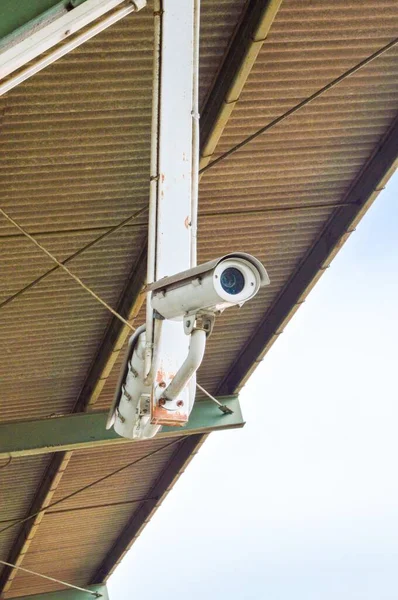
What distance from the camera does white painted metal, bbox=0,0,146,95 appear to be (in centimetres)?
775

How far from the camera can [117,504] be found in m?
26.5

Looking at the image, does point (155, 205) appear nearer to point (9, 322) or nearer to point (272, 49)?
point (272, 49)

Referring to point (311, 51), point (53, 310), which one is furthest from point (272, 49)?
point (53, 310)

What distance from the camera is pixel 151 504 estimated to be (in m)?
26.8

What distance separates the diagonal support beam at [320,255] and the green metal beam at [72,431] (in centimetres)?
122

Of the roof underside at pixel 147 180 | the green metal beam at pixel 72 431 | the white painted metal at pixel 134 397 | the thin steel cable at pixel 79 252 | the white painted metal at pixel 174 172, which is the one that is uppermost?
the roof underside at pixel 147 180

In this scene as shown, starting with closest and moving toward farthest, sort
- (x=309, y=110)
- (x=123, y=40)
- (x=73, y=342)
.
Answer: (x=123, y=40) → (x=309, y=110) → (x=73, y=342)

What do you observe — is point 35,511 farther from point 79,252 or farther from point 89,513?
point 79,252

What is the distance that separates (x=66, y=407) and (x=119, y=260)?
5490 millimetres

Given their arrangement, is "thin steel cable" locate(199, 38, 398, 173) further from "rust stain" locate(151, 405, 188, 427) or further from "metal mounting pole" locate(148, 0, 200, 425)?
"rust stain" locate(151, 405, 188, 427)

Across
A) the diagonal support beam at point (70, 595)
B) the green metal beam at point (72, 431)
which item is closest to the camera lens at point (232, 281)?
the green metal beam at point (72, 431)

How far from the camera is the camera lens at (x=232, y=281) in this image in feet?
25.8

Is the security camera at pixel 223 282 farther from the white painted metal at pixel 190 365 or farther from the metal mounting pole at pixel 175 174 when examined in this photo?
the metal mounting pole at pixel 175 174

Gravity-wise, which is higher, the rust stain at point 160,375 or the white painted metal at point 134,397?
the white painted metal at point 134,397
